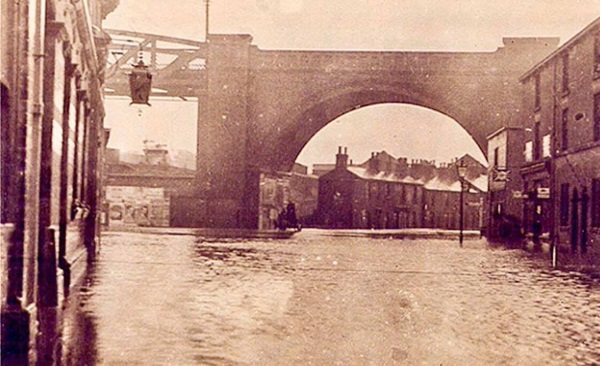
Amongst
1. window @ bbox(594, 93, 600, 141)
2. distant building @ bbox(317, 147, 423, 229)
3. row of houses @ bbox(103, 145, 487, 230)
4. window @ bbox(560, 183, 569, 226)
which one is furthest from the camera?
distant building @ bbox(317, 147, 423, 229)

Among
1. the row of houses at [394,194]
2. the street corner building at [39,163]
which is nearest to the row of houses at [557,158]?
the street corner building at [39,163]

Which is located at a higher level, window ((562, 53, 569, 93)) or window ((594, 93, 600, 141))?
window ((562, 53, 569, 93))

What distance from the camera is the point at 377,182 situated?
222 feet

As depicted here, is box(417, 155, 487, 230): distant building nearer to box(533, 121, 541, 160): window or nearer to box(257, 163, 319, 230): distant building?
box(257, 163, 319, 230): distant building

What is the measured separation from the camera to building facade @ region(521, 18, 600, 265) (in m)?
25.3

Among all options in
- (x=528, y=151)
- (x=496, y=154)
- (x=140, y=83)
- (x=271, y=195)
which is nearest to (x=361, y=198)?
(x=271, y=195)

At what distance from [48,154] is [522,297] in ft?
21.7

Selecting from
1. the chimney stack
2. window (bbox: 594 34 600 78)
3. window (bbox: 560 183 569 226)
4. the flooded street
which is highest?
window (bbox: 594 34 600 78)

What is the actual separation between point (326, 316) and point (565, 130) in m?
→ 22.6

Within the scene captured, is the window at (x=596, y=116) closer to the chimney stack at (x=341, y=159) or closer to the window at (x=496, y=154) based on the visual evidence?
the window at (x=496, y=154)

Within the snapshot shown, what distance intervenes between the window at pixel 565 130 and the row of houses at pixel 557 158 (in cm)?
4

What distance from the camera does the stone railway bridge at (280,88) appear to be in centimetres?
4062

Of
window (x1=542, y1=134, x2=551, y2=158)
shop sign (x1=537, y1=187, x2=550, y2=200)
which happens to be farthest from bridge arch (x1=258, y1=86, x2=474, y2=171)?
shop sign (x1=537, y1=187, x2=550, y2=200)

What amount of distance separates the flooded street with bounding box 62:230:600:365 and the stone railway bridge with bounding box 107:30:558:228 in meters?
25.1
